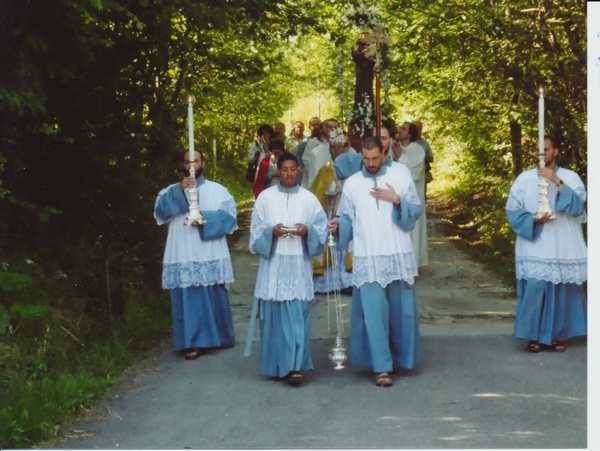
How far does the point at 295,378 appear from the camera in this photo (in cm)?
907

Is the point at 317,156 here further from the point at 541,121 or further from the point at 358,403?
the point at 358,403

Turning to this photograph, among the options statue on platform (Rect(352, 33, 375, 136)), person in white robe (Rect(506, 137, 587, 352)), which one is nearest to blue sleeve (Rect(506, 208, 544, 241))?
person in white robe (Rect(506, 137, 587, 352))

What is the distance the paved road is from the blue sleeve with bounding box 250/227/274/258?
3.48 feet

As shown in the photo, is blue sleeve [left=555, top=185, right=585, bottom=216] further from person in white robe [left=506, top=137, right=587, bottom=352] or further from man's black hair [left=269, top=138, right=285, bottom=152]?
man's black hair [left=269, top=138, right=285, bottom=152]

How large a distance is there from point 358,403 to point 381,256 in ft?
4.60

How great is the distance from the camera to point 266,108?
2823 cm

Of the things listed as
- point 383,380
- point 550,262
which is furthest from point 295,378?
point 550,262

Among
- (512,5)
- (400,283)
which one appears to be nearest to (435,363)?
(400,283)

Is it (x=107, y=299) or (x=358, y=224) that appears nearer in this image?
(x=358, y=224)

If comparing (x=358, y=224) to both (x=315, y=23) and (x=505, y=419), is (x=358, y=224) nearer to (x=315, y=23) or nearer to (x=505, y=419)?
(x=505, y=419)

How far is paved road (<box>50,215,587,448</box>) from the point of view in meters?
7.43

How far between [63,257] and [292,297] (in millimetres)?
2976

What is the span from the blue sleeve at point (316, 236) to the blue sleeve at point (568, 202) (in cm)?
220

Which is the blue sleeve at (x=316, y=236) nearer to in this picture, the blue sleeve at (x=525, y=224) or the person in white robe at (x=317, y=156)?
the blue sleeve at (x=525, y=224)
